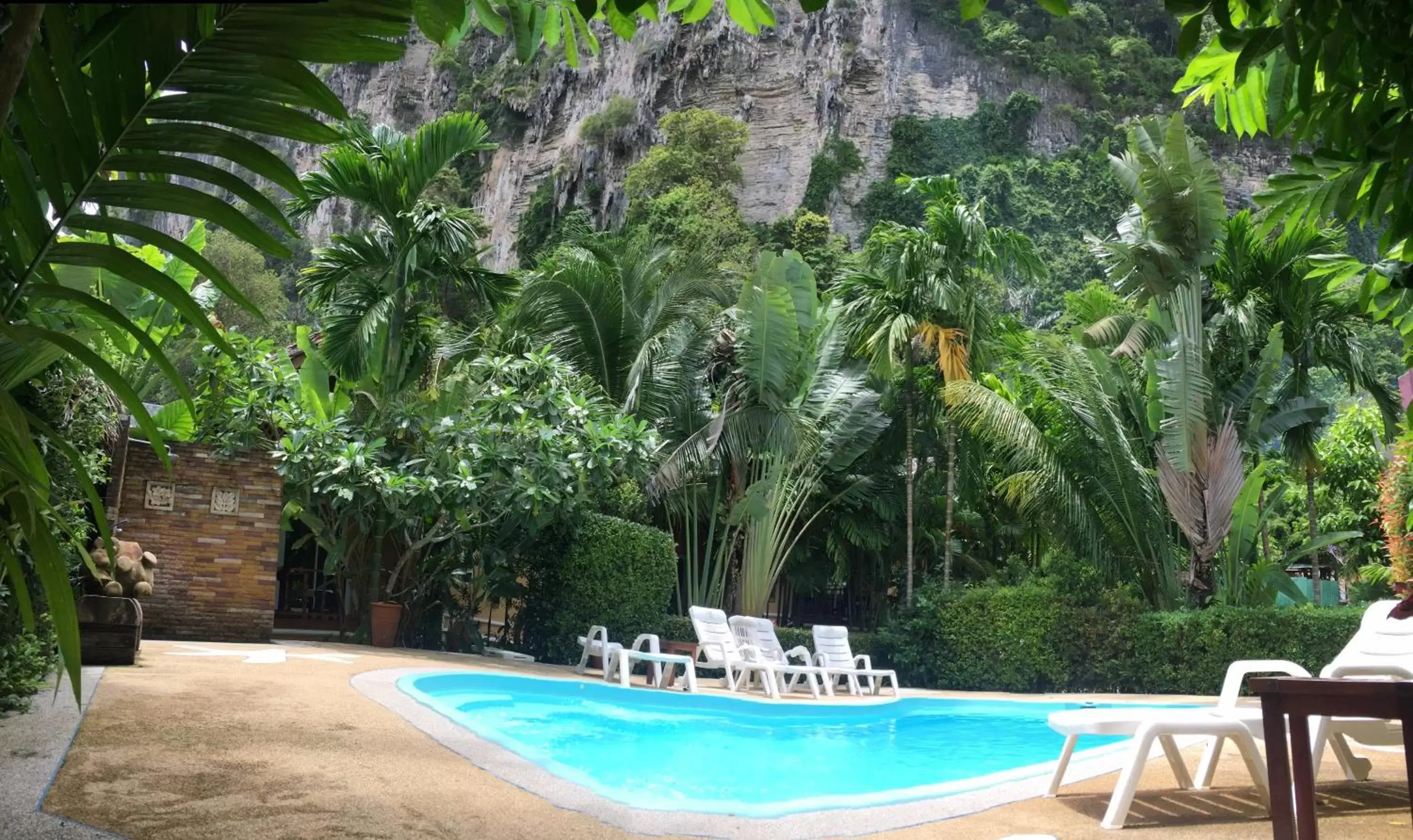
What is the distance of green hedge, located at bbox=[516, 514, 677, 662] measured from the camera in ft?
38.2

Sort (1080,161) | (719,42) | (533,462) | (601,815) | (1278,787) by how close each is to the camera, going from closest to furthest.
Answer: (1278,787) < (601,815) < (533,462) < (1080,161) < (719,42)

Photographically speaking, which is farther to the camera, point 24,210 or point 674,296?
point 674,296

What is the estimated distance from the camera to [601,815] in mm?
3879

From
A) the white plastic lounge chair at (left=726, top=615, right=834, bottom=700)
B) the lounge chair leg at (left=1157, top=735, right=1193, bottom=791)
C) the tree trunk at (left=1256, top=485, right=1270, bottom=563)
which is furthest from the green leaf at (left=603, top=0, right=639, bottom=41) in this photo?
the tree trunk at (left=1256, top=485, right=1270, bottom=563)

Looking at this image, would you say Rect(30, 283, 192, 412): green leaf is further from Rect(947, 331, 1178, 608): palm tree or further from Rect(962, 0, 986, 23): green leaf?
Rect(947, 331, 1178, 608): palm tree

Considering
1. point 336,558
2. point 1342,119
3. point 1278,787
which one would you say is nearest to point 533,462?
point 336,558

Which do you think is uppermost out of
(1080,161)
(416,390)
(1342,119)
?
(1080,161)

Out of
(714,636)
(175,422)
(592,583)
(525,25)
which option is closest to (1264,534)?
(714,636)

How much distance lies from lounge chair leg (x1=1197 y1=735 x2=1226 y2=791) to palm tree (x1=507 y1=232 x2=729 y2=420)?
9.48 metres

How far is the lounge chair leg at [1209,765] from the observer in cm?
482

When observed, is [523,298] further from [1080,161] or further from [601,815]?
[1080,161]

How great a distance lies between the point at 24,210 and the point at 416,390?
11652mm

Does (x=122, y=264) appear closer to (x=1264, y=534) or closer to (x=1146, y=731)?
(x=1146, y=731)

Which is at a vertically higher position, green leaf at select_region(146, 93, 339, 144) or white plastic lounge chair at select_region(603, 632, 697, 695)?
green leaf at select_region(146, 93, 339, 144)
